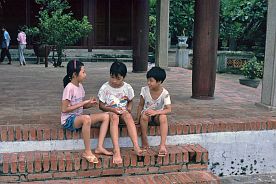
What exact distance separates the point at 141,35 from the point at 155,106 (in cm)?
731

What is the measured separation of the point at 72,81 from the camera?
14.0ft

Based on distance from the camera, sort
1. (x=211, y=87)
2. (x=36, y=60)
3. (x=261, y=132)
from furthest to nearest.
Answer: (x=36, y=60) < (x=211, y=87) < (x=261, y=132)

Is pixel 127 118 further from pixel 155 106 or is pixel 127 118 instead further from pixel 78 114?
pixel 78 114

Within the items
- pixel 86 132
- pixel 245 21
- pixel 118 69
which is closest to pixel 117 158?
pixel 86 132

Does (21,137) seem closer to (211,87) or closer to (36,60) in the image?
(211,87)

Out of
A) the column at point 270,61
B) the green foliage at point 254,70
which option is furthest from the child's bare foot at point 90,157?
the green foliage at point 254,70

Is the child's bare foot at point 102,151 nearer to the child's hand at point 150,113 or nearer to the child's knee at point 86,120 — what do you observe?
the child's knee at point 86,120

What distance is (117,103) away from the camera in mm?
4348

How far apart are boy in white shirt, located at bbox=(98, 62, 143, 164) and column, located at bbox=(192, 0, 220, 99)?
251 centimetres

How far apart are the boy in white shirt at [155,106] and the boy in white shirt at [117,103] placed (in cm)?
20

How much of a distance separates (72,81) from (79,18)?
15.8 metres

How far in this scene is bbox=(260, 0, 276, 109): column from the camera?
574cm

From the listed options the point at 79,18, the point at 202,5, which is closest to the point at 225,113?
the point at 202,5

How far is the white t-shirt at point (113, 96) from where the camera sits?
434cm
